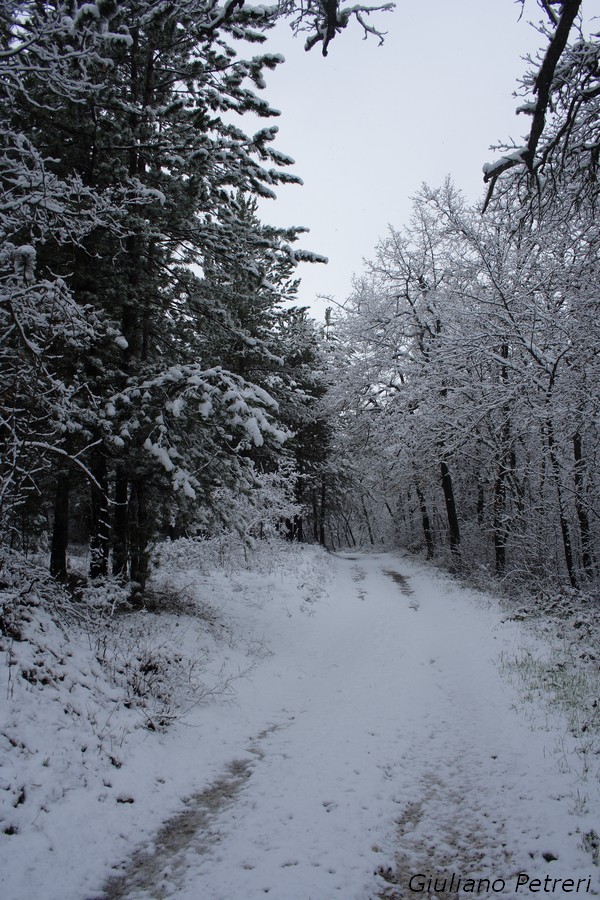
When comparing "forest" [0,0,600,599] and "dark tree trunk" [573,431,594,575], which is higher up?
"forest" [0,0,600,599]

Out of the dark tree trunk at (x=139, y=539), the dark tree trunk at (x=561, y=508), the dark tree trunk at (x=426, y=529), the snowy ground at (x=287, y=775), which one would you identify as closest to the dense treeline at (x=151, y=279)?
the dark tree trunk at (x=139, y=539)

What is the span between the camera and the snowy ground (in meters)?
3.38

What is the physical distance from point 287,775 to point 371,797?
37.4 inches

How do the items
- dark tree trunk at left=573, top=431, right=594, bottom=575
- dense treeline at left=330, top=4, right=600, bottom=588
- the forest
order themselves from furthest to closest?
1. dark tree trunk at left=573, top=431, right=594, bottom=575
2. dense treeline at left=330, top=4, right=600, bottom=588
3. the forest

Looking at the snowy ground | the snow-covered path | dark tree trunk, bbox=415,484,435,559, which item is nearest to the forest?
the snowy ground

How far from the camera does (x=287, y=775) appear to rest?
4.94m

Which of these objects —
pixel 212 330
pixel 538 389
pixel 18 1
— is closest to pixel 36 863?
pixel 18 1

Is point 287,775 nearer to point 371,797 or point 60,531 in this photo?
point 371,797

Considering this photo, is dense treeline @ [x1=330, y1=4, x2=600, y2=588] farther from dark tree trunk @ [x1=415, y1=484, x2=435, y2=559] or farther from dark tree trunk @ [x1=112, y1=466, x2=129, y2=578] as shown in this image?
dark tree trunk @ [x1=112, y1=466, x2=129, y2=578]

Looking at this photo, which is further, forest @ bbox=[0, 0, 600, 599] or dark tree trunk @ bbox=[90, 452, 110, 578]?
dark tree trunk @ bbox=[90, 452, 110, 578]

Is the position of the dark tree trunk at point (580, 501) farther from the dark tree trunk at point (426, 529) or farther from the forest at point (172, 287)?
the dark tree trunk at point (426, 529)

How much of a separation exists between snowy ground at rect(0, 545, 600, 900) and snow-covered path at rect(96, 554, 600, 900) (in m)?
0.02

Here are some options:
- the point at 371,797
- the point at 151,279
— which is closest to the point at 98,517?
the point at 151,279

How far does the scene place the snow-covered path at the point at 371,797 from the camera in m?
Result: 3.37
